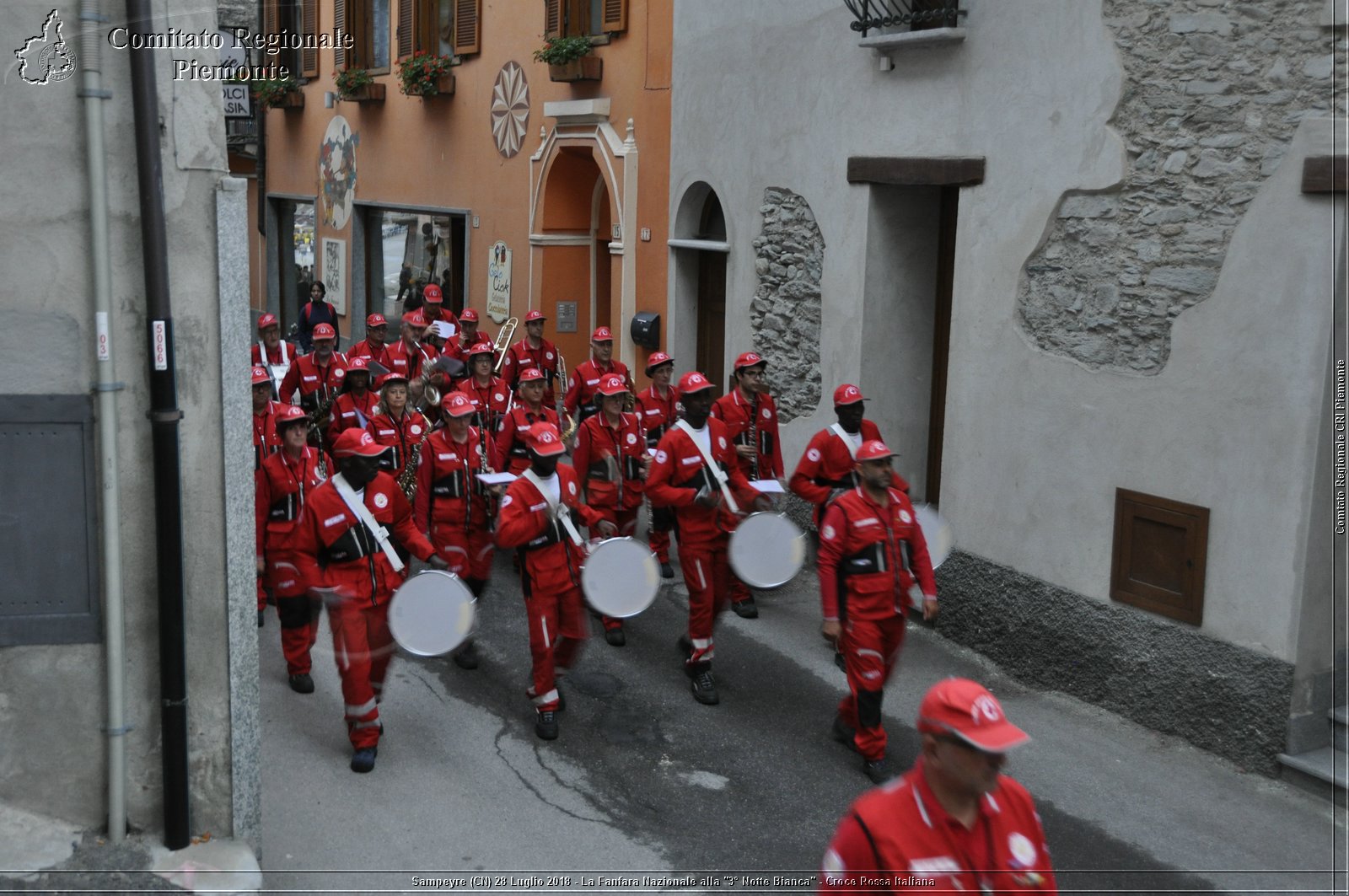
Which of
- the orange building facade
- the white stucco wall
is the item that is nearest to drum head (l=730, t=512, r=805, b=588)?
the white stucco wall

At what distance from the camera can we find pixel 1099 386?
28.3 feet

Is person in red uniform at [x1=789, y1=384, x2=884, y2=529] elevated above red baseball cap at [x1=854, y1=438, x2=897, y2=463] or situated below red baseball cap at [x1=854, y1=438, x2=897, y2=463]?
below

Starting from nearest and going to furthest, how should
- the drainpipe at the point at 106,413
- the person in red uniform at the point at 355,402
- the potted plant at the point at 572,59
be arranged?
the drainpipe at the point at 106,413, the person in red uniform at the point at 355,402, the potted plant at the point at 572,59

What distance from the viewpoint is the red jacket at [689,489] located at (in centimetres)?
884

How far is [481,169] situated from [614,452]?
10.7 metres

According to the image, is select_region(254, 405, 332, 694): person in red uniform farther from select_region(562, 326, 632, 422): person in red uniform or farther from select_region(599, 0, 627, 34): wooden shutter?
select_region(599, 0, 627, 34): wooden shutter

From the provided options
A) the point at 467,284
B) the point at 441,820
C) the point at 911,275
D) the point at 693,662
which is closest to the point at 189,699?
the point at 441,820

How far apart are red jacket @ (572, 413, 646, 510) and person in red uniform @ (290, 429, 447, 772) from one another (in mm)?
2614

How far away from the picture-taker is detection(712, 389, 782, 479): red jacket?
34.2 ft

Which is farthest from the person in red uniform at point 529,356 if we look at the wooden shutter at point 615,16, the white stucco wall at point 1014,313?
the wooden shutter at point 615,16

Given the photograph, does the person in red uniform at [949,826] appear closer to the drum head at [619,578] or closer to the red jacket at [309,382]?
the drum head at [619,578]

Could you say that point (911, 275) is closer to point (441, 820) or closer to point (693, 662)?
point (693, 662)

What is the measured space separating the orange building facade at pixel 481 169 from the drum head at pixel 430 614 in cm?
836

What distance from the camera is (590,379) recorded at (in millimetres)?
12992
